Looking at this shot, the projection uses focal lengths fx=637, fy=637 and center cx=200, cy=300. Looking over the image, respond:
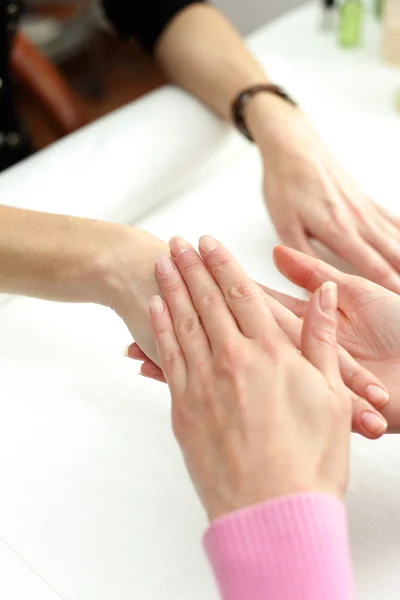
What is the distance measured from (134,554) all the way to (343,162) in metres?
0.70

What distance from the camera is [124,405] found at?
2.24 feet

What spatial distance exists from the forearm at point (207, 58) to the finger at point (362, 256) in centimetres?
33

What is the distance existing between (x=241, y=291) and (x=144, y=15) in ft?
2.39

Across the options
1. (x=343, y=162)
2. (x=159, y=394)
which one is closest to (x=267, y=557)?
(x=159, y=394)

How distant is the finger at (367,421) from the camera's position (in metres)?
0.54

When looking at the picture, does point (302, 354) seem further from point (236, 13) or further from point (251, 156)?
point (236, 13)

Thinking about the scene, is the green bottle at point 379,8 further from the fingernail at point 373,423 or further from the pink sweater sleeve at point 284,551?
the pink sweater sleeve at point 284,551

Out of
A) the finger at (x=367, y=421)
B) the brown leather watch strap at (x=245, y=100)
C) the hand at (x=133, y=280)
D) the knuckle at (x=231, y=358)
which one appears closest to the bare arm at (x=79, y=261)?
the hand at (x=133, y=280)

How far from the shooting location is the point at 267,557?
1.43 ft

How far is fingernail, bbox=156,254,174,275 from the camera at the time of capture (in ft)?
2.15

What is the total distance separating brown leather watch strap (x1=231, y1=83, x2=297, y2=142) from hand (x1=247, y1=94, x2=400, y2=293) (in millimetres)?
96

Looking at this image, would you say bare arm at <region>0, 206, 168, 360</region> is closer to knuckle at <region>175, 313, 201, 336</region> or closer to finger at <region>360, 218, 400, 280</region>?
knuckle at <region>175, 313, 201, 336</region>

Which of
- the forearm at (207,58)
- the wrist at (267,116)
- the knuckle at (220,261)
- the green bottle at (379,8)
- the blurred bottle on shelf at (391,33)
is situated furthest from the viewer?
the green bottle at (379,8)

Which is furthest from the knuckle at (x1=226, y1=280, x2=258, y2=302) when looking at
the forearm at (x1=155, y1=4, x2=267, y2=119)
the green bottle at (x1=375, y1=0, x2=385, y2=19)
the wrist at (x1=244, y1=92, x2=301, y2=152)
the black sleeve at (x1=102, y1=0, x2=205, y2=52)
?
the green bottle at (x1=375, y1=0, x2=385, y2=19)
